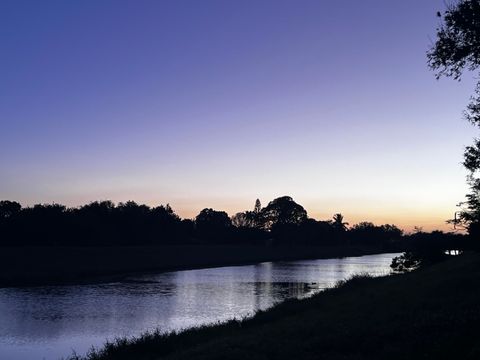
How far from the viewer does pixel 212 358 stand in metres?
14.3

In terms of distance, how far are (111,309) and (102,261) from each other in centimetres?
5111

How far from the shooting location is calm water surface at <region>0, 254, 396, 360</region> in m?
30.2

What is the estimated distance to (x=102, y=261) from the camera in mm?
90938

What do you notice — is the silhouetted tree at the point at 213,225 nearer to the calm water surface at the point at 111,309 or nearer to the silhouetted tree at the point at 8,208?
the silhouetted tree at the point at 8,208

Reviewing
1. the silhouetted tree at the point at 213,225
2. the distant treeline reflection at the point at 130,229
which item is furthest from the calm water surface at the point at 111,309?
the silhouetted tree at the point at 213,225

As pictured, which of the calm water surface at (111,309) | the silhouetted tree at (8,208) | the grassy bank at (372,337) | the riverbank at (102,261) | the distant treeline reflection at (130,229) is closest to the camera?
the grassy bank at (372,337)

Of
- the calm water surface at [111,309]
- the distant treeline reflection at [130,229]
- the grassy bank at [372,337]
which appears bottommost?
the calm water surface at [111,309]

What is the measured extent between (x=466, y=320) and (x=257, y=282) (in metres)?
51.8

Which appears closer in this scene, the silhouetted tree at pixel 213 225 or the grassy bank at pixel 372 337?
the grassy bank at pixel 372 337

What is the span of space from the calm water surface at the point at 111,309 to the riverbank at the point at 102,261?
35.3 ft

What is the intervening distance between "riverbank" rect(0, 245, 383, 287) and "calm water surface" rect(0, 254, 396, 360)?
1077 cm

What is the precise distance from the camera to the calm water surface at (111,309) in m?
30.2

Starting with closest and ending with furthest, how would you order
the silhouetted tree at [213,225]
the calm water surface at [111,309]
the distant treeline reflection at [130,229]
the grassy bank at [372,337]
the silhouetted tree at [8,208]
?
the grassy bank at [372,337]
the calm water surface at [111,309]
the distant treeline reflection at [130,229]
the silhouetted tree at [8,208]
the silhouetted tree at [213,225]

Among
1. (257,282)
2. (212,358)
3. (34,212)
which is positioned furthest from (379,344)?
(34,212)
